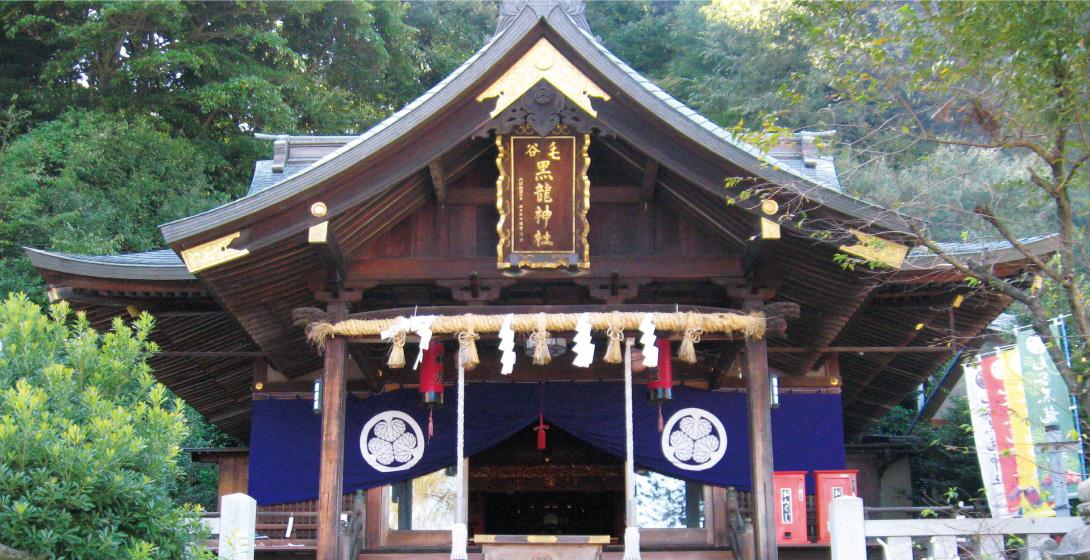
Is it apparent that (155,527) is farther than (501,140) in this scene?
No

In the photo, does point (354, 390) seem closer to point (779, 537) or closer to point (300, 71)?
point (779, 537)

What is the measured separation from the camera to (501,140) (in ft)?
33.5

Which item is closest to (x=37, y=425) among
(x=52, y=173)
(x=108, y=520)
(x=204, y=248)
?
(x=108, y=520)

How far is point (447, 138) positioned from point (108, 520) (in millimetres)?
4895

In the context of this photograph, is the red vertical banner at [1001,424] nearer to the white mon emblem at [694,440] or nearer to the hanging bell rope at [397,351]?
the white mon emblem at [694,440]

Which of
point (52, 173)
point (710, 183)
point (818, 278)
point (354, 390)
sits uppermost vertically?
point (52, 173)

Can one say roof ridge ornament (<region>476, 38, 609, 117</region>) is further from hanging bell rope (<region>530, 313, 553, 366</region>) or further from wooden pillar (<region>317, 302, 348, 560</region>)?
wooden pillar (<region>317, 302, 348, 560</region>)

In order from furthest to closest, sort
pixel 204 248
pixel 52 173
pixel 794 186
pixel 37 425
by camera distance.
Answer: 1. pixel 52 173
2. pixel 204 248
3. pixel 794 186
4. pixel 37 425

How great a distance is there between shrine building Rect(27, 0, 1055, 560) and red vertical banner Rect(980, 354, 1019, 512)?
0.57m

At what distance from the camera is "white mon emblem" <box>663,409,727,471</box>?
11.9 meters

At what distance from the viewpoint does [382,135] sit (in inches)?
384

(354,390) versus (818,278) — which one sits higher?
(818,278)

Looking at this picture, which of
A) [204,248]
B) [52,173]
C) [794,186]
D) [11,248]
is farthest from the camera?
[52,173]

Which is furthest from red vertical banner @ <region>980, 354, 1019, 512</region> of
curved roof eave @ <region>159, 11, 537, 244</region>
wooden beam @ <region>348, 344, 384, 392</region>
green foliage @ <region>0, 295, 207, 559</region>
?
green foliage @ <region>0, 295, 207, 559</region>
